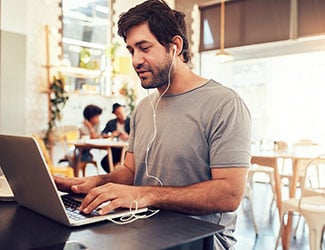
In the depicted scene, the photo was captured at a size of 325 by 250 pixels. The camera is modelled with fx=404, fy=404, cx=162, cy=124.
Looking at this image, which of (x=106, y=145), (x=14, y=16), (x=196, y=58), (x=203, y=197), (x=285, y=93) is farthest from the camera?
(x=196, y=58)

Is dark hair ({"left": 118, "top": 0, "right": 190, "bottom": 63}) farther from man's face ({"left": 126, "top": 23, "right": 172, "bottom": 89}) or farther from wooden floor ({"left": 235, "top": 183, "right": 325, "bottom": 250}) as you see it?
wooden floor ({"left": 235, "top": 183, "right": 325, "bottom": 250})

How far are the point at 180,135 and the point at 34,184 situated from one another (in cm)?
51

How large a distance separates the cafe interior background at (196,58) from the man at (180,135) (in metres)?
4.32

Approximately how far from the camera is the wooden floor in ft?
10.2

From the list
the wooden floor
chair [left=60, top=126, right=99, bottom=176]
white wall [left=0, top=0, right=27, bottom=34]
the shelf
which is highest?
white wall [left=0, top=0, right=27, bottom=34]

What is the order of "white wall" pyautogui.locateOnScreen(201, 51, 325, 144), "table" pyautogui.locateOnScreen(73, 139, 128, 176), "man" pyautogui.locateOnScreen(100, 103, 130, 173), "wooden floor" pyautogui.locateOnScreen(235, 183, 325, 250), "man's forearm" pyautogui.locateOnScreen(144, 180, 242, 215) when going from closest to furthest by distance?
1. "man's forearm" pyautogui.locateOnScreen(144, 180, 242, 215)
2. "wooden floor" pyautogui.locateOnScreen(235, 183, 325, 250)
3. "table" pyautogui.locateOnScreen(73, 139, 128, 176)
4. "man" pyautogui.locateOnScreen(100, 103, 130, 173)
5. "white wall" pyautogui.locateOnScreen(201, 51, 325, 144)

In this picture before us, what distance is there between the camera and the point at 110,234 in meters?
0.79

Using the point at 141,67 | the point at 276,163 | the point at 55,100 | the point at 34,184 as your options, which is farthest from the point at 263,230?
the point at 55,100

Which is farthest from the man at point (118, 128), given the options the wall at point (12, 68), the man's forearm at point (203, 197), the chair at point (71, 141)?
the man's forearm at point (203, 197)

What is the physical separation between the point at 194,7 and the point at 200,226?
6.41m

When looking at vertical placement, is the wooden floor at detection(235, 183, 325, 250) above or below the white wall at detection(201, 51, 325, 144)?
below

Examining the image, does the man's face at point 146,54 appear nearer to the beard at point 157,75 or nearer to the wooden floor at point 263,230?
the beard at point 157,75

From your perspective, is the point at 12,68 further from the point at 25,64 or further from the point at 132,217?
the point at 132,217

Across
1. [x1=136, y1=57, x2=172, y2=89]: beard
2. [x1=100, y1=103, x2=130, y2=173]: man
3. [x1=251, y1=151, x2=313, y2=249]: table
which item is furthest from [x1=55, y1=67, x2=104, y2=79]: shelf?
[x1=136, y1=57, x2=172, y2=89]: beard
